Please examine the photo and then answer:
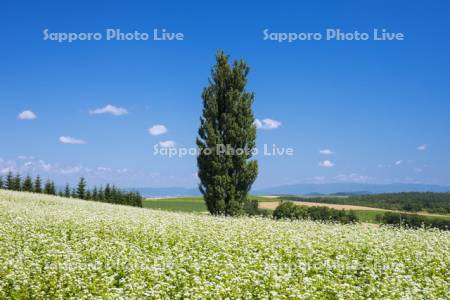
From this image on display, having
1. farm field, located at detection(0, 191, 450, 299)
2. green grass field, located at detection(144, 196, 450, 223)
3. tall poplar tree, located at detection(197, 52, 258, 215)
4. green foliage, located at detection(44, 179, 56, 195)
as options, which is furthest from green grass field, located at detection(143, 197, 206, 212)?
farm field, located at detection(0, 191, 450, 299)

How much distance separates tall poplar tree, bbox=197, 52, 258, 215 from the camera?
3219cm

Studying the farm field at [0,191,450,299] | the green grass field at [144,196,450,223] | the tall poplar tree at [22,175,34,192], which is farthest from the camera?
the tall poplar tree at [22,175,34,192]

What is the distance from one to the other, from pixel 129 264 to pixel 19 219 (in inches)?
460

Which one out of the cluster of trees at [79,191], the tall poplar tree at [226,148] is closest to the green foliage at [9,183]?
the cluster of trees at [79,191]

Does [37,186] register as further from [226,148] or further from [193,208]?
[226,148]

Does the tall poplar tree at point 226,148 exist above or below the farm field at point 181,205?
above

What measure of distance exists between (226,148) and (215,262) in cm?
2120

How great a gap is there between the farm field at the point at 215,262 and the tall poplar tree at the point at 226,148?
455 inches

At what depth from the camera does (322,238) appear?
16.4 metres

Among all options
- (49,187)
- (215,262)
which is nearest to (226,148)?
(215,262)

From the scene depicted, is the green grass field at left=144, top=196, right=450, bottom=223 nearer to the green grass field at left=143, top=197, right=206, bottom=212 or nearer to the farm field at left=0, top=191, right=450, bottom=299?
the green grass field at left=143, top=197, right=206, bottom=212

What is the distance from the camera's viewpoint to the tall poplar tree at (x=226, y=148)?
32188 millimetres

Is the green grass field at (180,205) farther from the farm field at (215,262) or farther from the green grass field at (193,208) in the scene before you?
the farm field at (215,262)

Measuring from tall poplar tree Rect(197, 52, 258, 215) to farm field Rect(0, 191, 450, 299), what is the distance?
11563 mm
